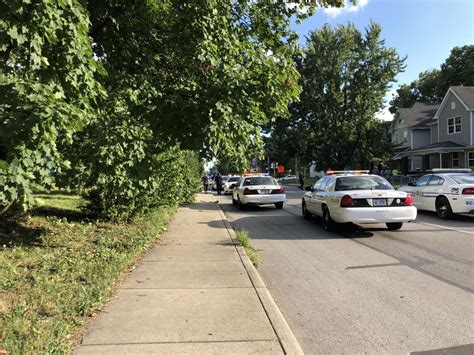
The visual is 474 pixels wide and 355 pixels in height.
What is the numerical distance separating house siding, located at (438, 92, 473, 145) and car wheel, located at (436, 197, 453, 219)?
25.7 meters

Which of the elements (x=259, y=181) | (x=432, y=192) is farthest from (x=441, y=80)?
(x=432, y=192)

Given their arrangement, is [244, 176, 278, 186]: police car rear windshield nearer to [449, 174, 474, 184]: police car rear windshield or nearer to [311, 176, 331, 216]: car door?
[311, 176, 331, 216]: car door

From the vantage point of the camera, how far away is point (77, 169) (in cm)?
795

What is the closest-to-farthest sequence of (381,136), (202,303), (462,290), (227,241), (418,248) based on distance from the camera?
1. (202,303)
2. (462,290)
3. (418,248)
4. (227,241)
5. (381,136)

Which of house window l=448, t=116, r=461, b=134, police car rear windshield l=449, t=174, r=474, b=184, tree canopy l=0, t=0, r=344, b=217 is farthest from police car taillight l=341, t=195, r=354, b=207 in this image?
house window l=448, t=116, r=461, b=134

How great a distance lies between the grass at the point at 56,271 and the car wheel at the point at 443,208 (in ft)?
28.1

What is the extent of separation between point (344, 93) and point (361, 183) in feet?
87.1

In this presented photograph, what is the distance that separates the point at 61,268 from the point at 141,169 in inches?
89.8

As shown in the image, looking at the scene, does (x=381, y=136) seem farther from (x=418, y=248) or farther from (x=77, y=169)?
(x=77, y=169)

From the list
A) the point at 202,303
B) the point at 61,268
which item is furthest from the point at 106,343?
the point at 61,268

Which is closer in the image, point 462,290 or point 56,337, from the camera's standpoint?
point 56,337

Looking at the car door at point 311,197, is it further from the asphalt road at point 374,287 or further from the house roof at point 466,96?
the house roof at point 466,96

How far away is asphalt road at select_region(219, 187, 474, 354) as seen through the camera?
4.50 m

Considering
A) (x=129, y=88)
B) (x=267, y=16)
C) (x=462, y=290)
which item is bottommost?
(x=462, y=290)
